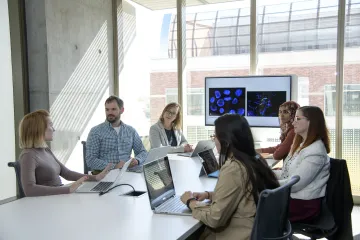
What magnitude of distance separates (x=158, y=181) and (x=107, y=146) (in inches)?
62.6

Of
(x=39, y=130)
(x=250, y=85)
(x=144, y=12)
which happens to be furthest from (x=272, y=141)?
(x=39, y=130)

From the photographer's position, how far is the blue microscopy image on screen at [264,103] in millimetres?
4977

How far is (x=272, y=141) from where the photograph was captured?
5141mm

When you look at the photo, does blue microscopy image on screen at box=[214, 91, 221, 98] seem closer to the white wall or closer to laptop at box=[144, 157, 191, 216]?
the white wall

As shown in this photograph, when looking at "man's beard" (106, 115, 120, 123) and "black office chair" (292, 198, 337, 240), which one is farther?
"man's beard" (106, 115, 120, 123)

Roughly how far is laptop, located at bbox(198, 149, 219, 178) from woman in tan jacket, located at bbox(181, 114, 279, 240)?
3.47ft

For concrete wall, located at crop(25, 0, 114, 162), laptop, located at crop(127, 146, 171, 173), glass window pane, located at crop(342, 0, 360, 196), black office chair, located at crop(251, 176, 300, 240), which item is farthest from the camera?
glass window pane, located at crop(342, 0, 360, 196)

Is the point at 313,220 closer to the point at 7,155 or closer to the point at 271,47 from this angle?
the point at 271,47

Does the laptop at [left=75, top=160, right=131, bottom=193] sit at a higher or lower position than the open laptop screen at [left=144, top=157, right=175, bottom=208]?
lower

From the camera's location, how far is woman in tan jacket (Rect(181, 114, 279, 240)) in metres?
1.84

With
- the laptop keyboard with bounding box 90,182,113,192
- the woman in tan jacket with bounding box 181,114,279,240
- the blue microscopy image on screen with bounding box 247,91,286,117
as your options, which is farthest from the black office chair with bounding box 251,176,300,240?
the blue microscopy image on screen with bounding box 247,91,286,117

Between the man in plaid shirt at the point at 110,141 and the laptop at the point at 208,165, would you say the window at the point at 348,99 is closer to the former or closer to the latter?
the laptop at the point at 208,165

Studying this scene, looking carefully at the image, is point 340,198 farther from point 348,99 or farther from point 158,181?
point 348,99

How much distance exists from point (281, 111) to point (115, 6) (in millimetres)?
3199
